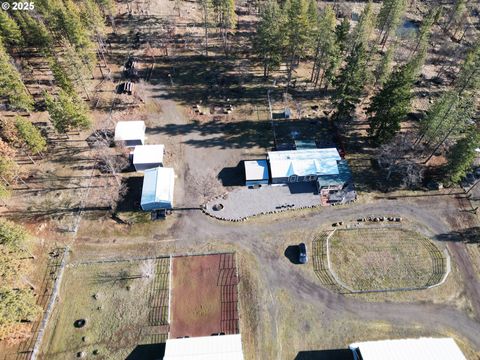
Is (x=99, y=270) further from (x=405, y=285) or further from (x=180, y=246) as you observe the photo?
(x=405, y=285)

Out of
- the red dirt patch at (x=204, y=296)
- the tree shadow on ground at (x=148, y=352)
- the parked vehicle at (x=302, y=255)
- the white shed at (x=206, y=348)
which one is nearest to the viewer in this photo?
the white shed at (x=206, y=348)

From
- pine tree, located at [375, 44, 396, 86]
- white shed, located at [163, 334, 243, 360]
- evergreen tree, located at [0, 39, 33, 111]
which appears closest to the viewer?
white shed, located at [163, 334, 243, 360]

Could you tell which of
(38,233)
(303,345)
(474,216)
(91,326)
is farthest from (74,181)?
(474,216)

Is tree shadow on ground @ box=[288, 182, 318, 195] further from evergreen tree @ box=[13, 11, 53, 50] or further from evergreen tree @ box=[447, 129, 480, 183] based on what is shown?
evergreen tree @ box=[13, 11, 53, 50]

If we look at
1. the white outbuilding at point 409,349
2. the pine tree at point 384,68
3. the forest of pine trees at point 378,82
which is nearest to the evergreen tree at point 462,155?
the forest of pine trees at point 378,82

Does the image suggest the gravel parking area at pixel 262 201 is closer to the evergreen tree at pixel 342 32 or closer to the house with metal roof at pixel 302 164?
the house with metal roof at pixel 302 164

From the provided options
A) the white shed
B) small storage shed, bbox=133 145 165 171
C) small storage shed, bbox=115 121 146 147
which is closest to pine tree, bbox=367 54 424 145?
small storage shed, bbox=133 145 165 171
